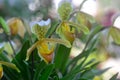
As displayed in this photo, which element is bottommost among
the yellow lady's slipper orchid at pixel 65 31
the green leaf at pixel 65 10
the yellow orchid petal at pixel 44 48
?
the yellow orchid petal at pixel 44 48

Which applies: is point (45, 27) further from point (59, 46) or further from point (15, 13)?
point (15, 13)

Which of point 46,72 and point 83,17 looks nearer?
point 46,72

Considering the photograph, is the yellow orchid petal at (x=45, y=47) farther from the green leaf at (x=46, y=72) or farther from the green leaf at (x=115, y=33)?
the green leaf at (x=115, y=33)

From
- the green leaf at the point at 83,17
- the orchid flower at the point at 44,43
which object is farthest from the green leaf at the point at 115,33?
the orchid flower at the point at 44,43

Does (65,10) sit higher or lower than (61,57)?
higher

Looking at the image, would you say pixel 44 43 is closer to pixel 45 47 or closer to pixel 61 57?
pixel 45 47

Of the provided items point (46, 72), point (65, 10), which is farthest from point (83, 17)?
point (46, 72)

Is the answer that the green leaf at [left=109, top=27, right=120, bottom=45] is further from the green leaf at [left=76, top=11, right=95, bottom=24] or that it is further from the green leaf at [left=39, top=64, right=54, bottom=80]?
the green leaf at [left=39, top=64, right=54, bottom=80]

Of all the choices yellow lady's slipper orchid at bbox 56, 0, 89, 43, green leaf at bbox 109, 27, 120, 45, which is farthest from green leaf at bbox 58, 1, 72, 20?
green leaf at bbox 109, 27, 120, 45
